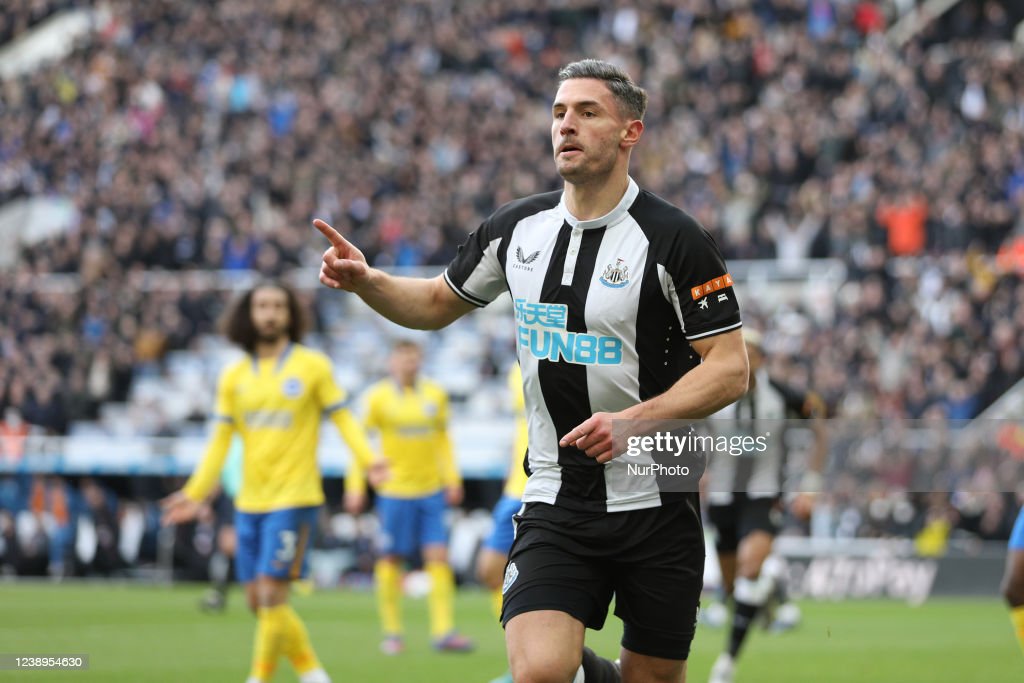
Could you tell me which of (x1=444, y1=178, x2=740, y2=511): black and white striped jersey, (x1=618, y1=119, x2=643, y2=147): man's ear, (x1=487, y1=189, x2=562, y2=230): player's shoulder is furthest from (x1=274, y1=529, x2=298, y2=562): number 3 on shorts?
(x1=618, y1=119, x2=643, y2=147): man's ear

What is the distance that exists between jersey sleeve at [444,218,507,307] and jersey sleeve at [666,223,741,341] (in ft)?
2.59

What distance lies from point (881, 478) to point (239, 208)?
14.7m

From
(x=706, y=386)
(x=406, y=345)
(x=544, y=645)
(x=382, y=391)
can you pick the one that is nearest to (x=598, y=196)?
(x=706, y=386)

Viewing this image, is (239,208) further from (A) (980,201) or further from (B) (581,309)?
(B) (581,309)

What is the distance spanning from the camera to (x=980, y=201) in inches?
921

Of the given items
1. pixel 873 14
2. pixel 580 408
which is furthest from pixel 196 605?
pixel 873 14

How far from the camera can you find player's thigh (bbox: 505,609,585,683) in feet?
18.0

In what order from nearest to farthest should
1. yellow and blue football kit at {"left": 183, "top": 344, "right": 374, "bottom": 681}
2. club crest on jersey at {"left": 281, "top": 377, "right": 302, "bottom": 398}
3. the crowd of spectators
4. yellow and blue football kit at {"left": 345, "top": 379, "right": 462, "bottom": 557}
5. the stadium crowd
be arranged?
1. yellow and blue football kit at {"left": 183, "top": 344, "right": 374, "bottom": 681}
2. club crest on jersey at {"left": 281, "top": 377, "right": 302, "bottom": 398}
3. yellow and blue football kit at {"left": 345, "top": 379, "right": 462, "bottom": 557}
4. the stadium crowd
5. the crowd of spectators

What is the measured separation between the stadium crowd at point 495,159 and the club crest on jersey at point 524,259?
14.8 m

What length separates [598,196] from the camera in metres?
5.95

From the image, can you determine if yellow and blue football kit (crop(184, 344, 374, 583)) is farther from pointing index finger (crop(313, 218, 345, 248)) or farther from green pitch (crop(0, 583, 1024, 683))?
pointing index finger (crop(313, 218, 345, 248))

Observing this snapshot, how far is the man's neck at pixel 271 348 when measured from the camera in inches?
418

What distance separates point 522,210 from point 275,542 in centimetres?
452

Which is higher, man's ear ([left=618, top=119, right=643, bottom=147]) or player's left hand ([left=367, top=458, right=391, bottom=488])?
man's ear ([left=618, top=119, right=643, bottom=147])
